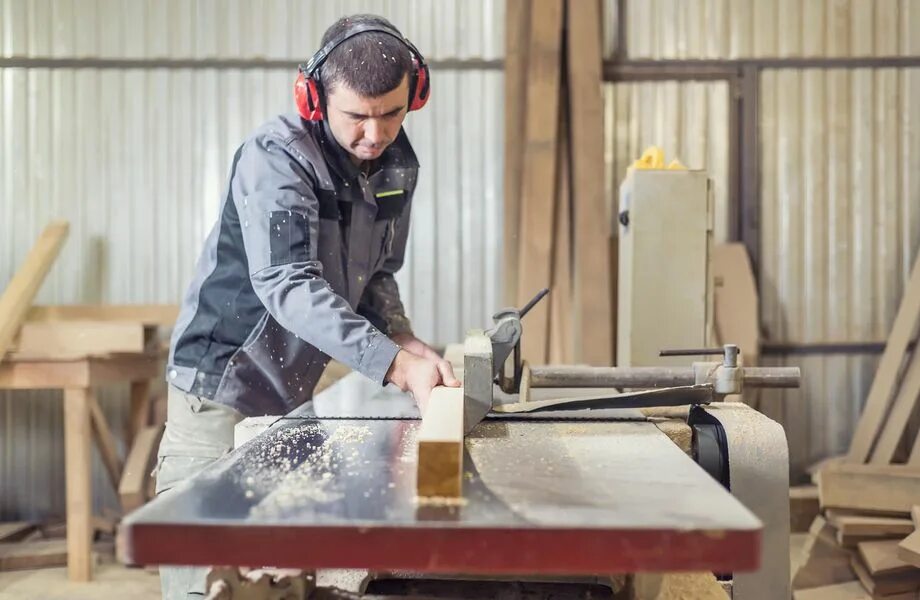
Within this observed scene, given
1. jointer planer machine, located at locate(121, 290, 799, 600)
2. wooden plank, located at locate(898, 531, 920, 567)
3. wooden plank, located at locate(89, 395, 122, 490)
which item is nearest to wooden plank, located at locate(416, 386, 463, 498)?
jointer planer machine, located at locate(121, 290, 799, 600)

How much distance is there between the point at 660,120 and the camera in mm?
3918

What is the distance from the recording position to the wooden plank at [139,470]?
3.23 m

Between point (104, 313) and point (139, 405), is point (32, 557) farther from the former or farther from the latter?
point (104, 313)

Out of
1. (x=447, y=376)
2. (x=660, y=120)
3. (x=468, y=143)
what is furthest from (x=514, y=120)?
(x=447, y=376)

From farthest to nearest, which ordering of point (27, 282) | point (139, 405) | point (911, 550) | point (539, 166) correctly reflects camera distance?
point (139, 405), point (539, 166), point (27, 282), point (911, 550)

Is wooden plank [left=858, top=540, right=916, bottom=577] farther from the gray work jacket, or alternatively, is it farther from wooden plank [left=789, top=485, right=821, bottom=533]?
the gray work jacket

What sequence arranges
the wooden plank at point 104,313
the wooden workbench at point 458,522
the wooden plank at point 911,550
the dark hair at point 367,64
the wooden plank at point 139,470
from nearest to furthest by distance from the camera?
the wooden workbench at point 458,522
the dark hair at point 367,64
the wooden plank at point 911,550
the wooden plank at point 139,470
the wooden plank at point 104,313

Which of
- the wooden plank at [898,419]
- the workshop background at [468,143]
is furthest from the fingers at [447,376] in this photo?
the wooden plank at [898,419]

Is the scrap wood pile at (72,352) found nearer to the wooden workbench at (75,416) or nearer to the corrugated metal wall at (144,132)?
the wooden workbench at (75,416)

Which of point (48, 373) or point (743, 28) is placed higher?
point (743, 28)

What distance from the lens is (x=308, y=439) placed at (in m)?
1.39

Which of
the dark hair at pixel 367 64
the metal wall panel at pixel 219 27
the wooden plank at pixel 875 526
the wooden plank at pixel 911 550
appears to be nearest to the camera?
the dark hair at pixel 367 64

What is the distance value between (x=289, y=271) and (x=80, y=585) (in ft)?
7.54

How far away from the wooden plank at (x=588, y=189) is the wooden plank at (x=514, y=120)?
0.22m
